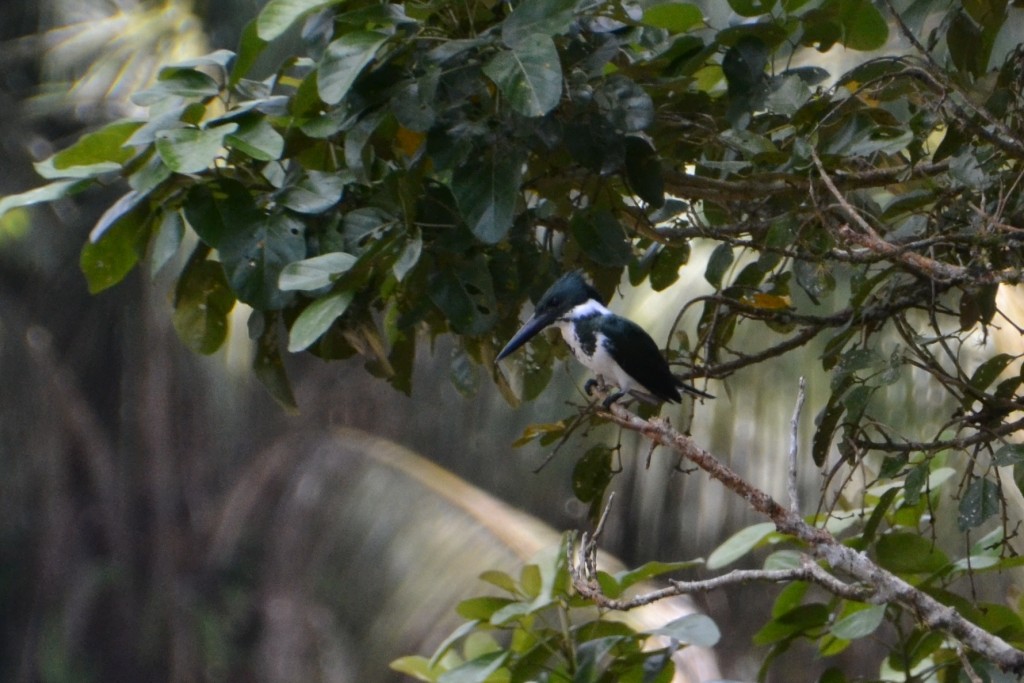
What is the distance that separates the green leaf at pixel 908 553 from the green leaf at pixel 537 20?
876mm

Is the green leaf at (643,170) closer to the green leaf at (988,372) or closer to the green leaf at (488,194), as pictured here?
the green leaf at (488,194)

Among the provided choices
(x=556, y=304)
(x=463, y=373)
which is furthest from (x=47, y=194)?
(x=556, y=304)

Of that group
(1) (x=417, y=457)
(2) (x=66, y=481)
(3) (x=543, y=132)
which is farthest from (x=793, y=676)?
(3) (x=543, y=132)

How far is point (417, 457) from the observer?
4.87 m

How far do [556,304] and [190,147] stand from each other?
0.68 m

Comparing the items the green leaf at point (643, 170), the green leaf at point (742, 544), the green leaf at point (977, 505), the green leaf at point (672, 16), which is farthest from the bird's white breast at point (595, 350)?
the green leaf at point (977, 505)

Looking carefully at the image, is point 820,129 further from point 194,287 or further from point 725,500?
point 725,500

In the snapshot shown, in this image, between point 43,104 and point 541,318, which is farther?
point 43,104

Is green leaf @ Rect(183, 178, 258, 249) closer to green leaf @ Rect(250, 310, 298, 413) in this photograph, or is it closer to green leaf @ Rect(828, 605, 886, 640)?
green leaf @ Rect(250, 310, 298, 413)

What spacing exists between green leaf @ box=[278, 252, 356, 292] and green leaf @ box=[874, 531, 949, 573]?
0.88 m

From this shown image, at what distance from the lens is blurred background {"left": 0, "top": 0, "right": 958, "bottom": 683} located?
4.78m

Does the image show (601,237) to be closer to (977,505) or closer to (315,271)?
(315,271)

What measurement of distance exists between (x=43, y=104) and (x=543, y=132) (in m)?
4.79

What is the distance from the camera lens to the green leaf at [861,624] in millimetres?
1454
